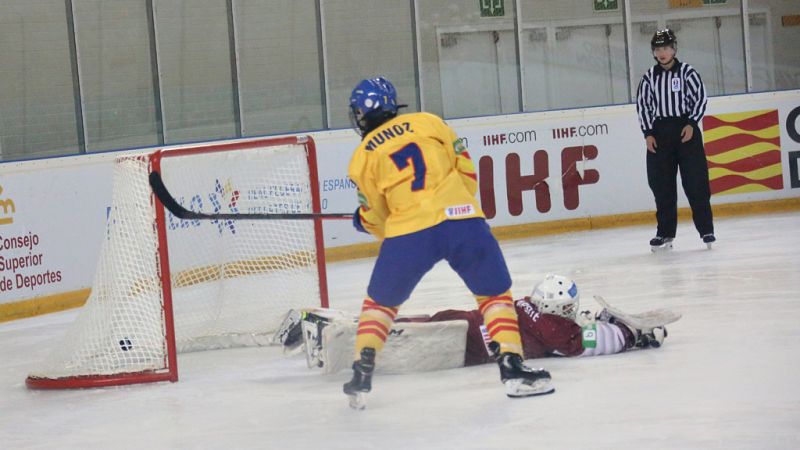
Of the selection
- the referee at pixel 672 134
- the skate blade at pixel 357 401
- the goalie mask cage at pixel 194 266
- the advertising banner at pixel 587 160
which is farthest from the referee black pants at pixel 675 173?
the skate blade at pixel 357 401

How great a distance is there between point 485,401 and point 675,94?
4.30 metres

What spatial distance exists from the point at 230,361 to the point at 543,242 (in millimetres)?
4372

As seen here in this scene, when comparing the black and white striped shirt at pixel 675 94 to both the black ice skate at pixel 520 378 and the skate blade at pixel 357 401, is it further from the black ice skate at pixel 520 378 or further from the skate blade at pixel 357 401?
the skate blade at pixel 357 401

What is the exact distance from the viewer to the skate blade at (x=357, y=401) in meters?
4.24

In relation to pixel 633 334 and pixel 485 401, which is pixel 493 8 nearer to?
pixel 633 334

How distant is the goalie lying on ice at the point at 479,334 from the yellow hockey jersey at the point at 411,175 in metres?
0.72

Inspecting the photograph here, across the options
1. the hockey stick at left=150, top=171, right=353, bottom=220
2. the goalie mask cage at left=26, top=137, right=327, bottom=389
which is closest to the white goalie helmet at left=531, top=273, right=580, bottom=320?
the hockey stick at left=150, top=171, right=353, bottom=220

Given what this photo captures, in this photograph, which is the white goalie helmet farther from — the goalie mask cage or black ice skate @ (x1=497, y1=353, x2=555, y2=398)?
the goalie mask cage

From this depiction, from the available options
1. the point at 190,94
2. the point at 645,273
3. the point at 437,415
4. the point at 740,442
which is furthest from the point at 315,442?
the point at 190,94

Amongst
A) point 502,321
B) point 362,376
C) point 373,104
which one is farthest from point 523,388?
point 373,104

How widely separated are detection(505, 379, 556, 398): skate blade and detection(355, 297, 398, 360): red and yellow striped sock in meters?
0.43

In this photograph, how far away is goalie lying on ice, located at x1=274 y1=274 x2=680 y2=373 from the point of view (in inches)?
187

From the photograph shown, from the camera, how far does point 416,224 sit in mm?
4098

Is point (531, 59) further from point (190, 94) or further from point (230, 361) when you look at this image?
point (230, 361)
